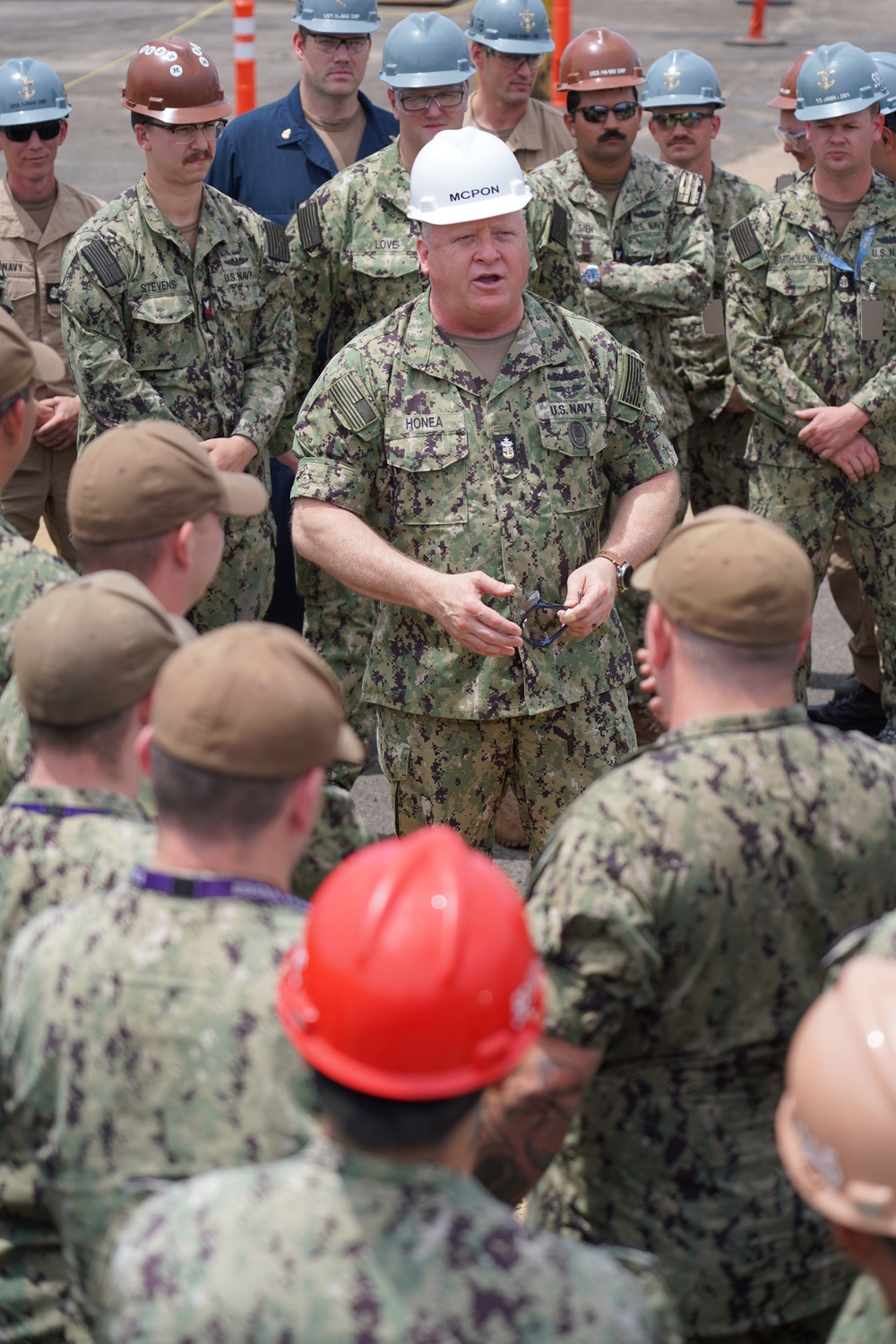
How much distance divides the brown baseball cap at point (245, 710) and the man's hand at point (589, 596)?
1.91m

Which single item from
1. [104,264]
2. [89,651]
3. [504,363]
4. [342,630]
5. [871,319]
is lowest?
[342,630]

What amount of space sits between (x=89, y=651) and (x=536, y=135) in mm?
5252

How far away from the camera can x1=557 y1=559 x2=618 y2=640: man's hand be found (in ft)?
13.4

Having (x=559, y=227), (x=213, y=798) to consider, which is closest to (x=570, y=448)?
(x=559, y=227)

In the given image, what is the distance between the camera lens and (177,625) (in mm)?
2797

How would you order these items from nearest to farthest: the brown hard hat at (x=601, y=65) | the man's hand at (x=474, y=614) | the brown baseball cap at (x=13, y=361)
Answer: the brown baseball cap at (x=13, y=361) < the man's hand at (x=474, y=614) < the brown hard hat at (x=601, y=65)

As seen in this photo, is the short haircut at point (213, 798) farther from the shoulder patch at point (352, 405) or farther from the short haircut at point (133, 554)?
the shoulder patch at point (352, 405)

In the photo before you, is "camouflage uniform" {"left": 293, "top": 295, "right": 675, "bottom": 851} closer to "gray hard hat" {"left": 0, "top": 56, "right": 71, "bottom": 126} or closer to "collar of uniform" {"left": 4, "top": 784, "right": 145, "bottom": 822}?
"collar of uniform" {"left": 4, "top": 784, "right": 145, "bottom": 822}

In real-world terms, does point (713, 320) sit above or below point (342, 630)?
above

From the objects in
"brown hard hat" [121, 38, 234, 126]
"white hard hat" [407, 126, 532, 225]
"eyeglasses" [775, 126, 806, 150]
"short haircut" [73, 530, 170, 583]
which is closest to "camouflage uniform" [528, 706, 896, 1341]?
"short haircut" [73, 530, 170, 583]

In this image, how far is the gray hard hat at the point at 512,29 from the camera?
6559 mm

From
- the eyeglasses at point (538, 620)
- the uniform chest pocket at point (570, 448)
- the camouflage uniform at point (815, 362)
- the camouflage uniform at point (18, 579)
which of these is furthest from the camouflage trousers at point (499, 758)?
the camouflage uniform at point (815, 362)

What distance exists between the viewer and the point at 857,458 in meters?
5.88

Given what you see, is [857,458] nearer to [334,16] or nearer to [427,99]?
[427,99]
